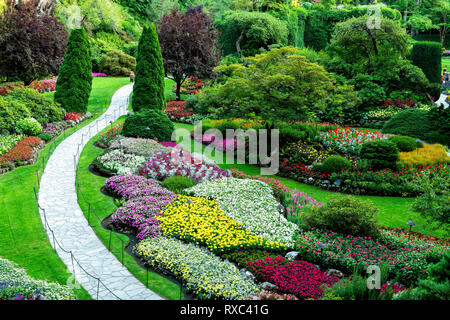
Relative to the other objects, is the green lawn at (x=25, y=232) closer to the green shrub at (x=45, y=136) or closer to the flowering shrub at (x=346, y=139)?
the green shrub at (x=45, y=136)

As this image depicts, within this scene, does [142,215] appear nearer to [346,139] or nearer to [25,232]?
[25,232]

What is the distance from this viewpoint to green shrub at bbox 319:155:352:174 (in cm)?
1617

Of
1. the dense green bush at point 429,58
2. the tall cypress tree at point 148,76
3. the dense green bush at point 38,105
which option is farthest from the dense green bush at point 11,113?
the dense green bush at point 429,58

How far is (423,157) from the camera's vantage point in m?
16.9

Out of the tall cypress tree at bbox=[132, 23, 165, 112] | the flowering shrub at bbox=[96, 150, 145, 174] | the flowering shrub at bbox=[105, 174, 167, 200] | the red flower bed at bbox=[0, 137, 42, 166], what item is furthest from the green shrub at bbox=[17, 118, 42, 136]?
the flowering shrub at bbox=[105, 174, 167, 200]

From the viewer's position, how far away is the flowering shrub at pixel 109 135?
19.5m

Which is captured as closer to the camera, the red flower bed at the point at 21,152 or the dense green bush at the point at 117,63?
the red flower bed at the point at 21,152

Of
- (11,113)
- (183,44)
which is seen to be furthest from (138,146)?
(183,44)

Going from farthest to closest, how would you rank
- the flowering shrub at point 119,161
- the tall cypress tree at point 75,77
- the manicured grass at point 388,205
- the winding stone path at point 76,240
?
1. the tall cypress tree at point 75,77
2. the flowering shrub at point 119,161
3. the manicured grass at point 388,205
4. the winding stone path at point 76,240

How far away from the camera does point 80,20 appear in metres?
38.1

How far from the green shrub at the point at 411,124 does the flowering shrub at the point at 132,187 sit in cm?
1352

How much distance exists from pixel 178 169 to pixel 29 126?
28.4 feet
